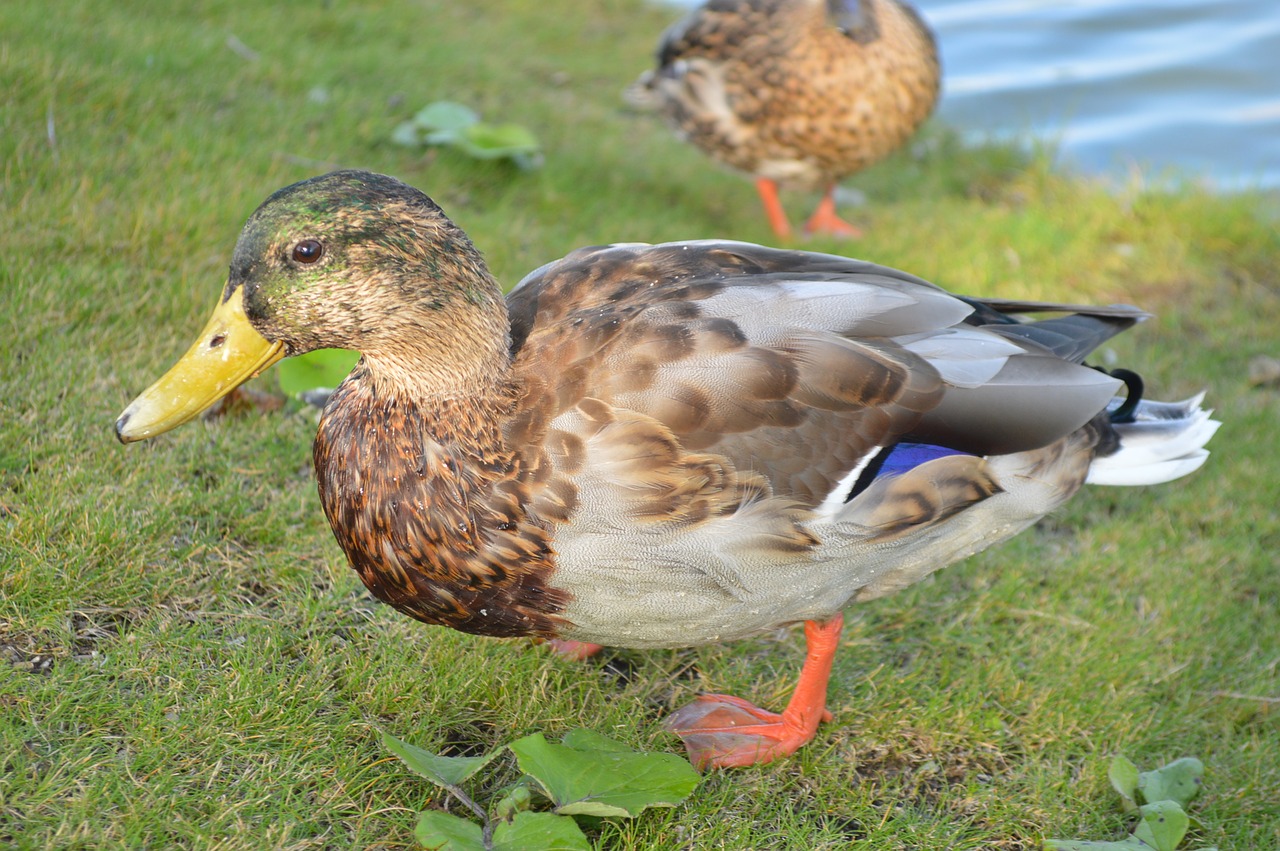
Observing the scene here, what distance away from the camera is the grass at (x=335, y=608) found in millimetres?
2340

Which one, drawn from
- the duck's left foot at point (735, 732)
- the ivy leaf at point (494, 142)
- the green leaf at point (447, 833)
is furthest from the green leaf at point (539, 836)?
the ivy leaf at point (494, 142)

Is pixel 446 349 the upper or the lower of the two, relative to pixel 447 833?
upper

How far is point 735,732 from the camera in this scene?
264 cm

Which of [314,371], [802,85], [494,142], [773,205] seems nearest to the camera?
[314,371]

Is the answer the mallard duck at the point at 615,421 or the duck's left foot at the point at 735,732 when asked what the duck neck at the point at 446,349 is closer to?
the mallard duck at the point at 615,421

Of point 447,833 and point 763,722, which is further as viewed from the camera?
point 763,722

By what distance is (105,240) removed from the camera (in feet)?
11.8

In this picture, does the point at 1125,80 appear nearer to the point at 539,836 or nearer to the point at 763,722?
the point at 763,722

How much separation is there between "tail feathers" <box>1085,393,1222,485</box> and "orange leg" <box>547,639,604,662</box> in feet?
4.09

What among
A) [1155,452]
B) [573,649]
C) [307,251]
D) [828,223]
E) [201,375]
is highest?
[307,251]

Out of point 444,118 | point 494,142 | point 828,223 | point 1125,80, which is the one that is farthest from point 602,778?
point 1125,80

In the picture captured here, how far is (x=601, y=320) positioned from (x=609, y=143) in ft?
11.4

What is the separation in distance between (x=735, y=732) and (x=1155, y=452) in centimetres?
121

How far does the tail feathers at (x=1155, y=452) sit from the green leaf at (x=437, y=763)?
158 centimetres
